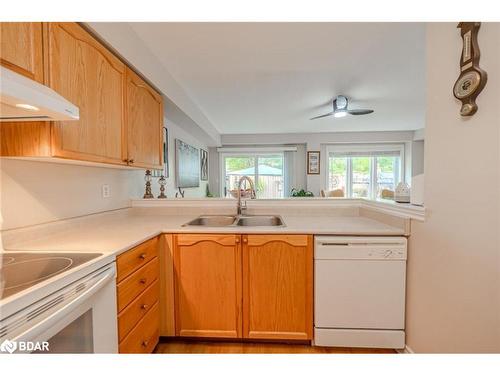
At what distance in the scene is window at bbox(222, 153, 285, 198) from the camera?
19.3 ft

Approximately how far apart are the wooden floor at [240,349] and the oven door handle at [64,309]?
0.89m

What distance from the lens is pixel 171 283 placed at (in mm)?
1532

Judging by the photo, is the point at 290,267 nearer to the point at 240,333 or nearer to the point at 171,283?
the point at 240,333

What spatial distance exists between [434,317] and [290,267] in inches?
31.5

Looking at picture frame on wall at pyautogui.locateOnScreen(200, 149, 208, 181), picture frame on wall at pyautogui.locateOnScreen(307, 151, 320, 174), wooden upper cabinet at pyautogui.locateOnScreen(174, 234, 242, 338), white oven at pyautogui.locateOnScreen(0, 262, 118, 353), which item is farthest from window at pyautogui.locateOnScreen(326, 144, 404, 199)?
white oven at pyautogui.locateOnScreen(0, 262, 118, 353)

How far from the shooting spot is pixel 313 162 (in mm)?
5617

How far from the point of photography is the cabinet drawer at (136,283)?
1.09m

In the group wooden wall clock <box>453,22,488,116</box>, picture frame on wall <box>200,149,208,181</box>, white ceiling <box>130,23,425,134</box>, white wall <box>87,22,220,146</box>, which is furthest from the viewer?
picture frame on wall <box>200,149,208,181</box>

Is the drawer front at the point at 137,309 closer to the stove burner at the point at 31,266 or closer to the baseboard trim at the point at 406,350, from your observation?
the stove burner at the point at 31,266

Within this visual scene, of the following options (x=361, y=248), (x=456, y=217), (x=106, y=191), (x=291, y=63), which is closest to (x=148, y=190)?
(x=106, y=191)

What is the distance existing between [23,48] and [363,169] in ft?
20.2

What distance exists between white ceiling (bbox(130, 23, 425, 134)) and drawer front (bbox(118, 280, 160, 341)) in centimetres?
175

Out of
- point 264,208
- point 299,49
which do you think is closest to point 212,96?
point 299,49

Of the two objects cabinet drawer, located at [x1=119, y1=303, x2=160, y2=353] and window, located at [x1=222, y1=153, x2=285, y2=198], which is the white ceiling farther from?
window, located at [x1=222, y1=153, x2=285, y2=198]
